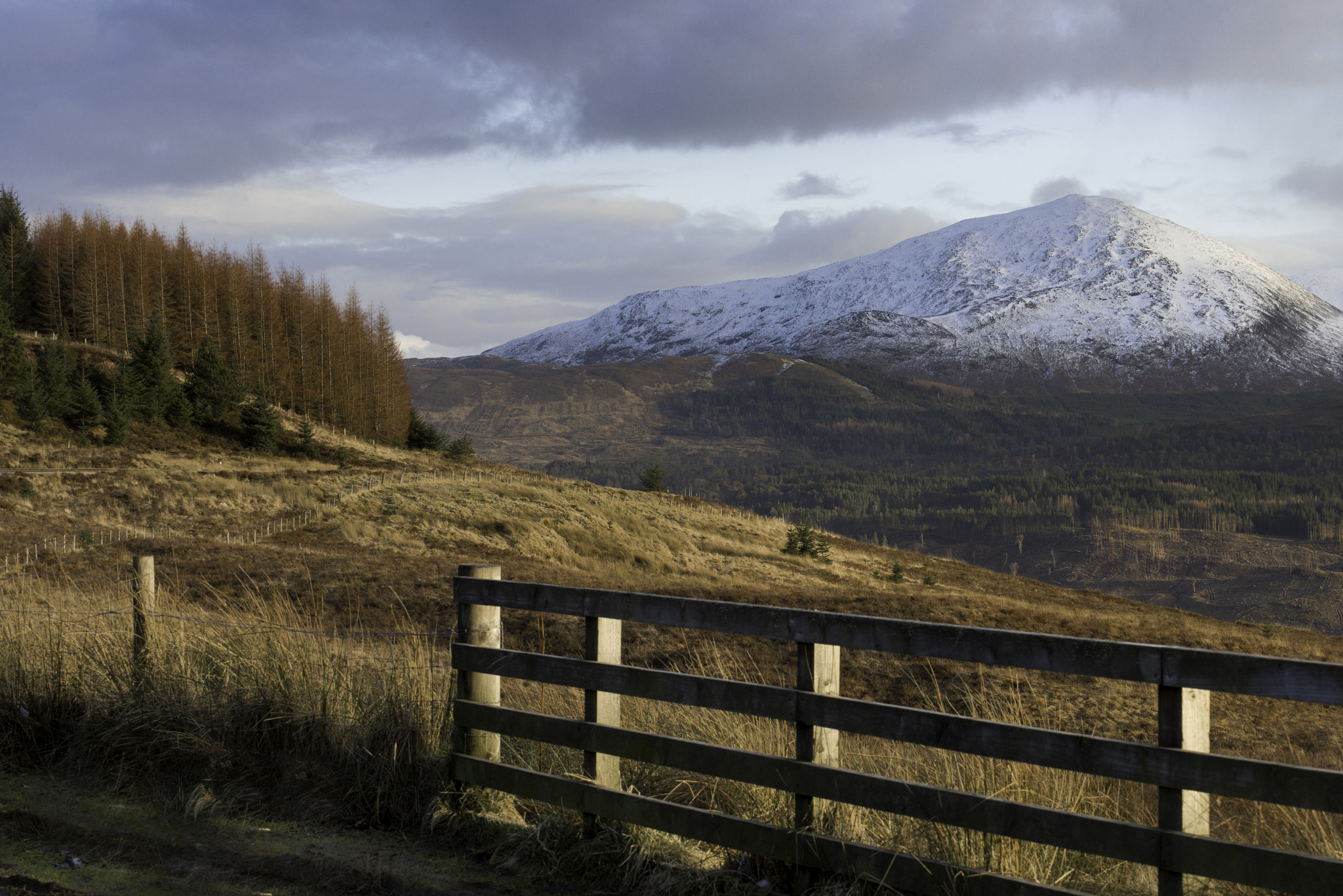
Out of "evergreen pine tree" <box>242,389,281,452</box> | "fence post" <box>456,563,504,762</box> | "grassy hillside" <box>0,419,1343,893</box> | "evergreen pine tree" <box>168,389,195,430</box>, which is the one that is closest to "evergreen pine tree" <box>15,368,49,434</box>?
"evergreen pine tree" <box>168,389,195,430</box>

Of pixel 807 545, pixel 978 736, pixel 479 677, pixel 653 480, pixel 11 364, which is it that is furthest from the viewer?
pixel 653 480

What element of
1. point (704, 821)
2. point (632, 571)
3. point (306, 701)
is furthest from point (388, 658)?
point (632, 571)

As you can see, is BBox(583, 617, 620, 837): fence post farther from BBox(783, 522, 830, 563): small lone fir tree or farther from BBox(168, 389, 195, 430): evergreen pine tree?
BBox(168, 389, 195, 430): evergreen pine tree

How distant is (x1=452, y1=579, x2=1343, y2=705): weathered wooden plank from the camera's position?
3.21 m

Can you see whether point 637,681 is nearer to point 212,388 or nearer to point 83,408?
point 83,408

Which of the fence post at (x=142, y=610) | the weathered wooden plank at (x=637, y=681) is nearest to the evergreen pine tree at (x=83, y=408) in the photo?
the fence post at (x=142, y=610)

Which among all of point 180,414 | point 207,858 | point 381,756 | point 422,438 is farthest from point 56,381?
point 207,858

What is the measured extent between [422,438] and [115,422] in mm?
33735

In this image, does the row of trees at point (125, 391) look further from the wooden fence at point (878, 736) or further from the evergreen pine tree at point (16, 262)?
the wooden fence at point (878, 736)

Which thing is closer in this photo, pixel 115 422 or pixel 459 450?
pixel 115 422

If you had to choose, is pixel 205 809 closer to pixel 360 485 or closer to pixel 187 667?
pixel 187 667

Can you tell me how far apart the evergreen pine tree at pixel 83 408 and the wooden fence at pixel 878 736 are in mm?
52930

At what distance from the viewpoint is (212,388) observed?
56375mm

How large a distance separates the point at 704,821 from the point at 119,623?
5342 mm
